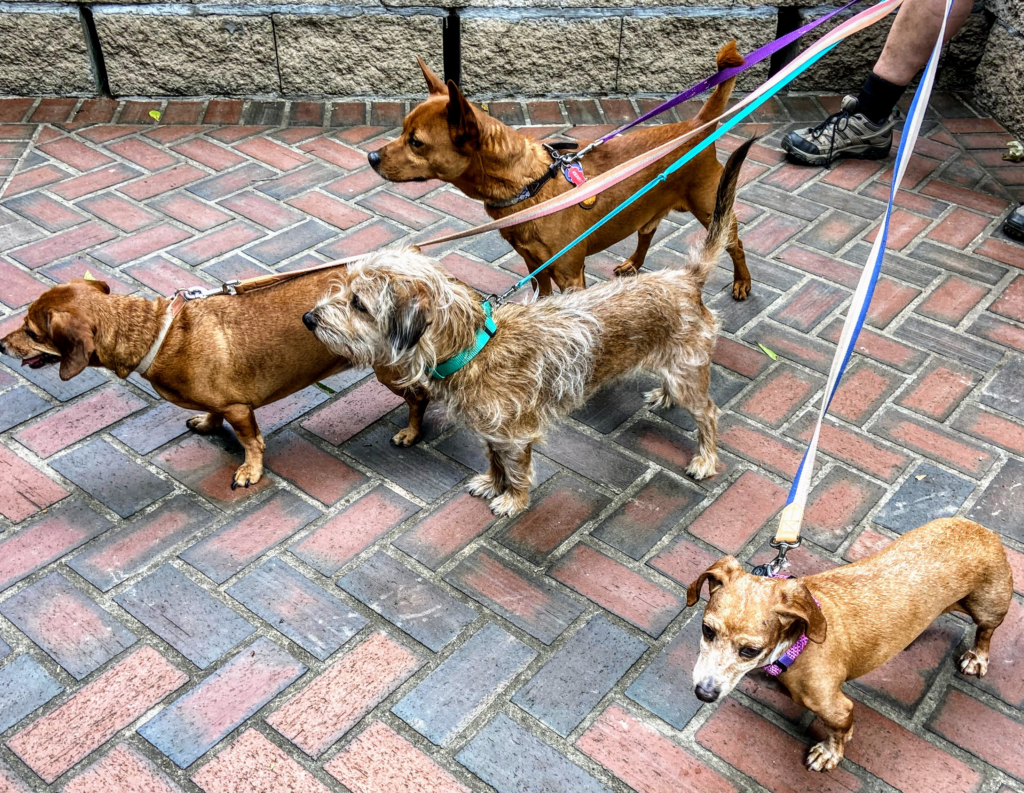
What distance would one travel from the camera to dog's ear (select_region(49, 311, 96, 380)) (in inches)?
129

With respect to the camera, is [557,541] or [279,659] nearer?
[279,659]

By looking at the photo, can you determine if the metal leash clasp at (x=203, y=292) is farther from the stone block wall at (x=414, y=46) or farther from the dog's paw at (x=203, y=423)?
the stone block wall at (x=414, y=46)

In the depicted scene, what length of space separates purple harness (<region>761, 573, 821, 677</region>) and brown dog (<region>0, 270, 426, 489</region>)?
6.06 feet

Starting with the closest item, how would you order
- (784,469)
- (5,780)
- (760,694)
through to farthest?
1. (5,780)
2. (760,694)
3. (784,469)

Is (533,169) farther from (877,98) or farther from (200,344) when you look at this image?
(877,98)

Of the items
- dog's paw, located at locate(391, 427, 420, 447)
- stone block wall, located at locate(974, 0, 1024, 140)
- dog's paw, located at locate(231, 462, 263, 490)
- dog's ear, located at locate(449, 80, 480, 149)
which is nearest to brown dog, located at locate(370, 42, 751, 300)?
dog's ear, located at locate(449, 80, 480, 149)

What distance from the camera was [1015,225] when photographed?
520 cm

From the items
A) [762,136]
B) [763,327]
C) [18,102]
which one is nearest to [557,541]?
[763,327]

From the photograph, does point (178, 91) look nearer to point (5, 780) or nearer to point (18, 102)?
point (18, 102)

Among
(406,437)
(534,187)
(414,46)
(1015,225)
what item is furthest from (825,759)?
(414,46)

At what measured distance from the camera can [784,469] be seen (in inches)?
151

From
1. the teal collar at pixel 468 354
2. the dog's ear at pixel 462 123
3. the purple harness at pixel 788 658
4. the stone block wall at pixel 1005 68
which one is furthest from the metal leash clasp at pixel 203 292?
the stone block wall at pixel 1005 68

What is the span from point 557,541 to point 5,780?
1956mm

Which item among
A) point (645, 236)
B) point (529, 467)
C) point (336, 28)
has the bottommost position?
point (529, 467)
